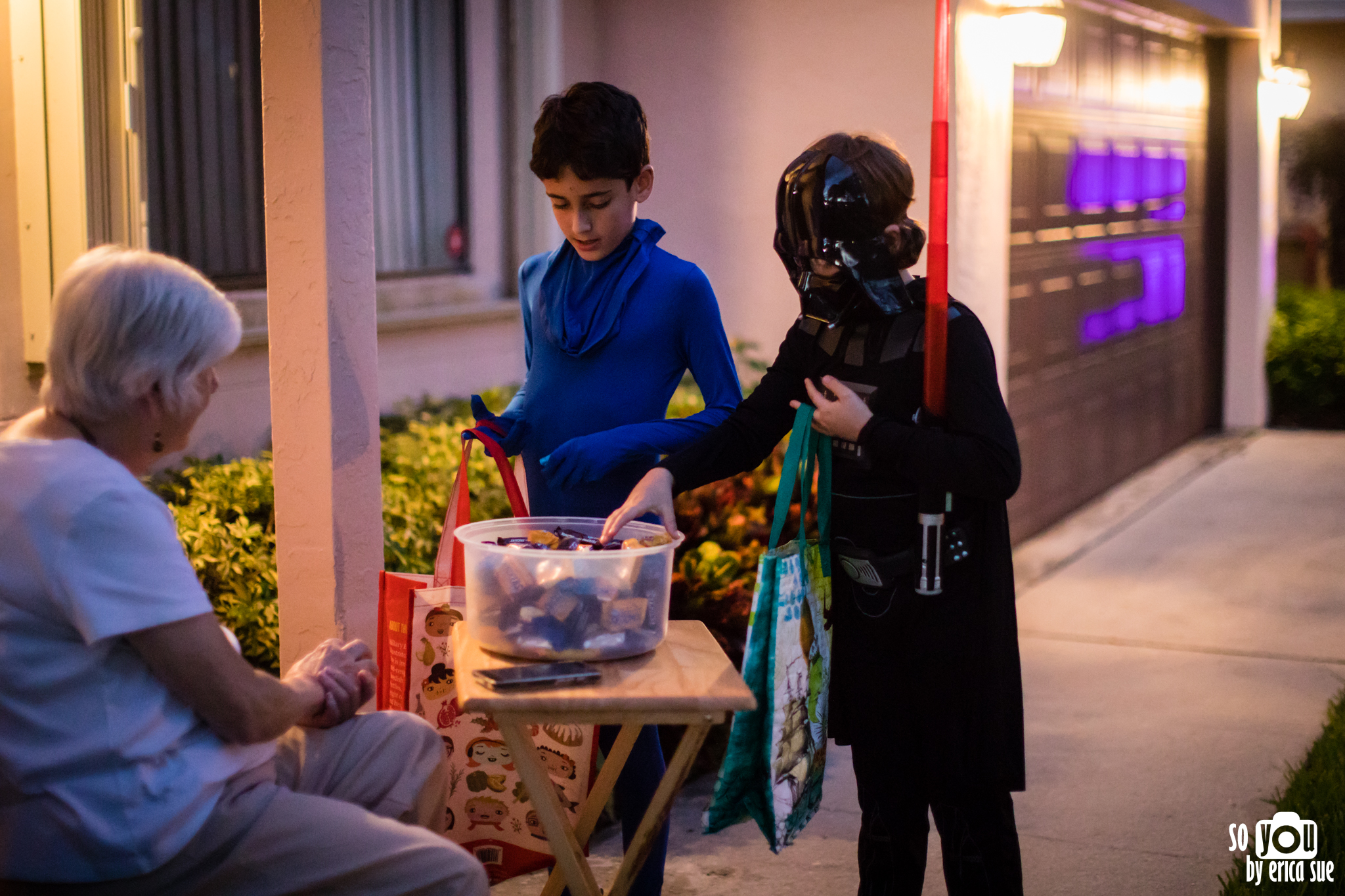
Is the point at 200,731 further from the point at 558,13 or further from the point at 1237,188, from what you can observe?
the point at 1237,188

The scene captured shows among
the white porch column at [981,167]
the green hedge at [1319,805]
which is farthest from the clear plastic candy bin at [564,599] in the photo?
the white porch column at [981,167]

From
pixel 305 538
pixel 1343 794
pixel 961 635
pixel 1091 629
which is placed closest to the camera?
pixel 961 635

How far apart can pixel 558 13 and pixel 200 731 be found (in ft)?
17.9

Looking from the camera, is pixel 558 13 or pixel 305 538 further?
pixel 558 13

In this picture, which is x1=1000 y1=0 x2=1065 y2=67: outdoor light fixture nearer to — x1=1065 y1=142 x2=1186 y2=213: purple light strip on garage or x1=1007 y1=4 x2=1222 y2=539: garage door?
x1=1007 y1=4 x2=1222 y2=539: garage door

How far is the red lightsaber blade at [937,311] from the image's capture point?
7.73 ft

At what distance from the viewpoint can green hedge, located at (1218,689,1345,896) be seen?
3.34 meters

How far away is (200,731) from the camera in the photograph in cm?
197

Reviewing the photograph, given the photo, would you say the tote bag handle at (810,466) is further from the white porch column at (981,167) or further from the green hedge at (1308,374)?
the green hedge at (1308,374)

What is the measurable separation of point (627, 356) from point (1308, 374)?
1069 centimetres

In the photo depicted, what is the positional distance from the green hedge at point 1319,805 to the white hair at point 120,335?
2.78m

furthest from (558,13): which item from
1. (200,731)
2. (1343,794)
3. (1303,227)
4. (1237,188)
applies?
(1303,227)

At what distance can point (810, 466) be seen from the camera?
8.49 ft

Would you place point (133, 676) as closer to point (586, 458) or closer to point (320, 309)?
point (586, 458)
